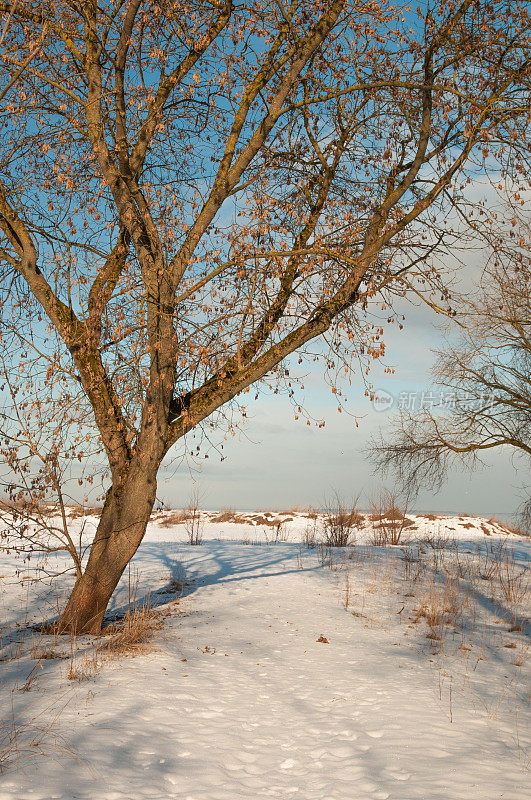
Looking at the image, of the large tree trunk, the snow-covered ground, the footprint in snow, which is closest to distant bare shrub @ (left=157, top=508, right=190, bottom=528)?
the snow-covered ground

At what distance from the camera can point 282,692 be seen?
459cm

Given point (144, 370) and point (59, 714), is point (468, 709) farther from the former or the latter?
point (144, 370)

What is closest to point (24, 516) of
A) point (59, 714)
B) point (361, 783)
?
point (59, 714)

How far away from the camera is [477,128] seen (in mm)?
6449

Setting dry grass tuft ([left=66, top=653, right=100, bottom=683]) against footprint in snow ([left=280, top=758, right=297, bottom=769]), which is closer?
footprint in snow ([left=280, top=758, right=297, bottom=769])

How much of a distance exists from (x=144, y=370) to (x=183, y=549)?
6.18 metres

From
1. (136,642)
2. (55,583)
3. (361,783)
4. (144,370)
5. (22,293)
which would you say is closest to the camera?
(361,783)

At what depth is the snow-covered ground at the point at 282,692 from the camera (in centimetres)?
309

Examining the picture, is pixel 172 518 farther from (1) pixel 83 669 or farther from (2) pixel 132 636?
(1) pixel 83 669

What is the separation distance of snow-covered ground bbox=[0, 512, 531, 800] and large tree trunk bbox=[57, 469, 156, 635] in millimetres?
414

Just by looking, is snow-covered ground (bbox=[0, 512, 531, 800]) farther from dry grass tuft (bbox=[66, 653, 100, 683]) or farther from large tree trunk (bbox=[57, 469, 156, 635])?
large tree trunk (bbox=[57, 469, 156, 635])

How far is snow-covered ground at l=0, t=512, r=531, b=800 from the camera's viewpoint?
309 centimetres

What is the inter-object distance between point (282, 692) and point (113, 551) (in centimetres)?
254

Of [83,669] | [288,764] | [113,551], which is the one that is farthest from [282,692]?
[113,551]
